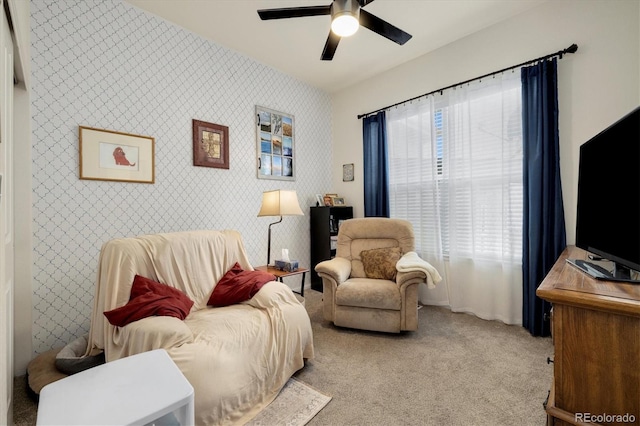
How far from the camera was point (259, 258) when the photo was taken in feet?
11.5

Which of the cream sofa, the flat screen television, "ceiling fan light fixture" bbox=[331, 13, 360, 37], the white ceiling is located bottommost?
the cream sofa

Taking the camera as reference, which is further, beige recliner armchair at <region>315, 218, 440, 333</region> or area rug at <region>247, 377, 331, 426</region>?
beige recliner armchair at <region>315, 218, 440, 333</region>

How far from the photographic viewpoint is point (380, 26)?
2021 mm

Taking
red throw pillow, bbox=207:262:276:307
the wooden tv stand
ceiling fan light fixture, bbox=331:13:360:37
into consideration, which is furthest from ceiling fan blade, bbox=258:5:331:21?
the wooden tv stand

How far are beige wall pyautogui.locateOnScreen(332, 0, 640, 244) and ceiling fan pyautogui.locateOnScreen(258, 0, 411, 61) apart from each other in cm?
130

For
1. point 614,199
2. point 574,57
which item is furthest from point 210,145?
point 574,57

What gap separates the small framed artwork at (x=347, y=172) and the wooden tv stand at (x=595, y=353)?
318cm

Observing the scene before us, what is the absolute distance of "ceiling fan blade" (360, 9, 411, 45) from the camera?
1927 mm

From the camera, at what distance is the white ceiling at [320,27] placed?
2.54 m

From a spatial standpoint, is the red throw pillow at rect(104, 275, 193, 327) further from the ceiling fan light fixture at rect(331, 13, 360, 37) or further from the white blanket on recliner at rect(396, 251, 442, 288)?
the ceiling fan light fixture at rect(331, 13, 360, 37)

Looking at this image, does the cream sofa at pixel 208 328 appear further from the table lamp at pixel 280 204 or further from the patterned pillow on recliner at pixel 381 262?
the patterned pillow on recliner at pixel 381 262

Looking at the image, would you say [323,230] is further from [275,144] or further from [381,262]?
[275,144]

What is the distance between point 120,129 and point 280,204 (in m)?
1.51

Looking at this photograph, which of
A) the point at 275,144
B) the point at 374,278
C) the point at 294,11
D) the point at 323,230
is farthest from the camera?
the point at 323,230
